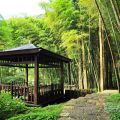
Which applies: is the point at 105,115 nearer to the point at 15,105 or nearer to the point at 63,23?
the point at 15,105

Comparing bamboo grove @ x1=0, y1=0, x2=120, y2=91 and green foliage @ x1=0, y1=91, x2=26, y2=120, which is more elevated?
bamboo grove @ x1=0, y1=0, x2=120, y2=91

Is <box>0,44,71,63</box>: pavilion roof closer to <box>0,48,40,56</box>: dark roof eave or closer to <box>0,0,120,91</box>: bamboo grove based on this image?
<box>0,48,40,56</box>: dark roof eave

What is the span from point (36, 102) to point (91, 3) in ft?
14.5

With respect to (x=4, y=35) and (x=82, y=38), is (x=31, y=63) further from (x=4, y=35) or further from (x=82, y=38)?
(x=4, y=35)

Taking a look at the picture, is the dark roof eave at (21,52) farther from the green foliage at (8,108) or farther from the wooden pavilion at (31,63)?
the green foliage at (8,108)

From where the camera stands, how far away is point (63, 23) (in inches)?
499

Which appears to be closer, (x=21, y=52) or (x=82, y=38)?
(x=21, y=52)

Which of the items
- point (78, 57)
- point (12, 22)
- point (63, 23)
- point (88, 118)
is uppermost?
point (12, 22)

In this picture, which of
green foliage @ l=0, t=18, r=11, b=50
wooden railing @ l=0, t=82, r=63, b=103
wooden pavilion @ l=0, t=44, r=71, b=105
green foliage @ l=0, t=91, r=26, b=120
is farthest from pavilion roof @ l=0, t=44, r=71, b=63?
green foliage @ l=0, t=18, r=11, b=50

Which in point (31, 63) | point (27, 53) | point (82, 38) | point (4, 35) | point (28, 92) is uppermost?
point (4, 35)

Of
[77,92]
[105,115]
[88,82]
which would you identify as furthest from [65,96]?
[105,115]

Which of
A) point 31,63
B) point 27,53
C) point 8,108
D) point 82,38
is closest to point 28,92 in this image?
point 31,63

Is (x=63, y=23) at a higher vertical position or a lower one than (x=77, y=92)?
higher

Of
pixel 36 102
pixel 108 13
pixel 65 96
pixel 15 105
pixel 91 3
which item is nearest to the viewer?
pixel 15 105
